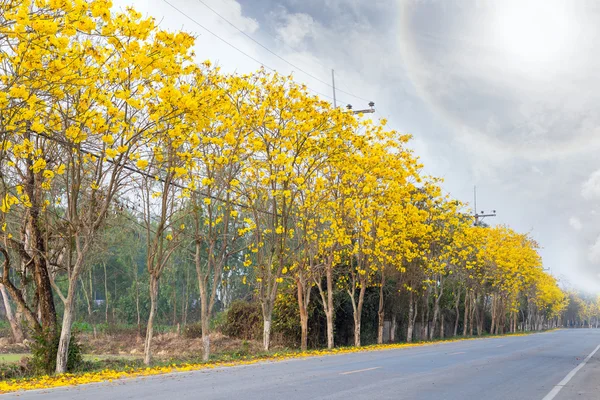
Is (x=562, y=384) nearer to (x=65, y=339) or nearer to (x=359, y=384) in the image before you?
(x=359, y=384)

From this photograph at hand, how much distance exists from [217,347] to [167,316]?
31.4 meters

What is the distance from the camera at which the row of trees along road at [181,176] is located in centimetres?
1150

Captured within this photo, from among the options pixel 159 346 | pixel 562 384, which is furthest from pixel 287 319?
pixel 562 384

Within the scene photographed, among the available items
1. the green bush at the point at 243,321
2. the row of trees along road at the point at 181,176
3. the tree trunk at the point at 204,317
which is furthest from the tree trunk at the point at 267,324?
the green bush at the point at 243,321

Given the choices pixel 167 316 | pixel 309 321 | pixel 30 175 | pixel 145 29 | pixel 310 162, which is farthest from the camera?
pixel 167 316

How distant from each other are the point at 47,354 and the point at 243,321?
19384 millimetres

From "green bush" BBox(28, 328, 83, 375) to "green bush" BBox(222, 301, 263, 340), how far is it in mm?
17873

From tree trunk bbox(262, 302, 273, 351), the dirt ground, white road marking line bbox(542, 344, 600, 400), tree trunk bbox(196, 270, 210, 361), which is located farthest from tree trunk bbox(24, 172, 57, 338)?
white road marking line bbox(542, 344, 600, 400)

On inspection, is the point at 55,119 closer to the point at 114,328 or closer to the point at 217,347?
the point at 217,347

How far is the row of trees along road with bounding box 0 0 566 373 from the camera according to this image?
1150 cm

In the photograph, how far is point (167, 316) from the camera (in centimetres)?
6059

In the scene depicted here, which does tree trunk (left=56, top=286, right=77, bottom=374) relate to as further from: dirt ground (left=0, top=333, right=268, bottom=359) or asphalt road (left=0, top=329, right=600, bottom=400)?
dirt ground (left=0, top=333, right=268, bottom=359)

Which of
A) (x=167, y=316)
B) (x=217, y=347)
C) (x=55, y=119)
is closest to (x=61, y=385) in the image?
(x=55, y=119)

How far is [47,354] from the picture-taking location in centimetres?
1612
